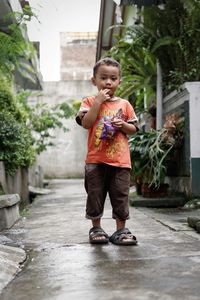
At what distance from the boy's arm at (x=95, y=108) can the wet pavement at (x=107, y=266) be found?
2.84ft

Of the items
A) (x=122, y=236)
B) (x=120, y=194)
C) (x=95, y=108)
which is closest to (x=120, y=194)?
(x=120, y=194)

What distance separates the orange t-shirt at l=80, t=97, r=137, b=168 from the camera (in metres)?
3.03

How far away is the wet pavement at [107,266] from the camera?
172cm

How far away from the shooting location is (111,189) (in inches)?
123

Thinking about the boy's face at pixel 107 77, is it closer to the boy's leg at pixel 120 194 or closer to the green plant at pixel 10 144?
the boy's leg at pixel 120 194

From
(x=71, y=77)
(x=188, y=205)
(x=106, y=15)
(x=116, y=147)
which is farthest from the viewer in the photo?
(x=71, y=77)

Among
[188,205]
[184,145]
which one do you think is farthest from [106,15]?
[188,205]

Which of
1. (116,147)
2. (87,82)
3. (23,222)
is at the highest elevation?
(87,82)

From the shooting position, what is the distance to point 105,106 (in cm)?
312

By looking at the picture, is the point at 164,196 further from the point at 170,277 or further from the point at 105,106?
the point at 170,277

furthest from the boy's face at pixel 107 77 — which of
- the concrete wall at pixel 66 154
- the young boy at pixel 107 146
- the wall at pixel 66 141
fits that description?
the concrete wall at pixel 66 154

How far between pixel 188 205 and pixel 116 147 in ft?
7.77

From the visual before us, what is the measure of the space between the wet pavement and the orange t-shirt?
0.60m

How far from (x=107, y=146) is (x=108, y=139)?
52mm
